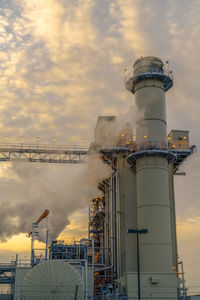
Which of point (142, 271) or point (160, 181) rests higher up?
point (160, 181)

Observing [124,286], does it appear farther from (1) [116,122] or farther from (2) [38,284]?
(1) [116,122]

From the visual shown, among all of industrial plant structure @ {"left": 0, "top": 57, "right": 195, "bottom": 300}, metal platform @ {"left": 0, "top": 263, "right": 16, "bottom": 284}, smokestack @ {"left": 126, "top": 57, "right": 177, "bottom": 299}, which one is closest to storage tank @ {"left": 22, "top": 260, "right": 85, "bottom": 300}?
industrial plant structure @ {"left": 0, "top": 57, "right": 195, "bottom": 300}

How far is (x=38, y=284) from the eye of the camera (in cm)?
3875

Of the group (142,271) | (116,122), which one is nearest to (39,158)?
(116,122)

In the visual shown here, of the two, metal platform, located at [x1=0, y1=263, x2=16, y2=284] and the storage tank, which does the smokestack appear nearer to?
the storage tank

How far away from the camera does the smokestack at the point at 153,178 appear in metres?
45.9

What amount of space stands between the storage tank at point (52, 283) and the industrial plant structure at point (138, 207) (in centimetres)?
635

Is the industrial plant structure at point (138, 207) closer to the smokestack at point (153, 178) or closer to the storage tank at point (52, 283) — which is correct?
the smokestack at point (153, 178)

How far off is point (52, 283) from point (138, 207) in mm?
16822

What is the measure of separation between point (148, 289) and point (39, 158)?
23764 millimetres

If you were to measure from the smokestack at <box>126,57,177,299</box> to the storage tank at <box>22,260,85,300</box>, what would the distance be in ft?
32.2

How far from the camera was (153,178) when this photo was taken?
50812 millimetres

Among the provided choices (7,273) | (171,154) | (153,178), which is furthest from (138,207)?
(7,273)

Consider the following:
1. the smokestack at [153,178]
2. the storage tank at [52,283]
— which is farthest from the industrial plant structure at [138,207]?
the storage tank at [52,283]
